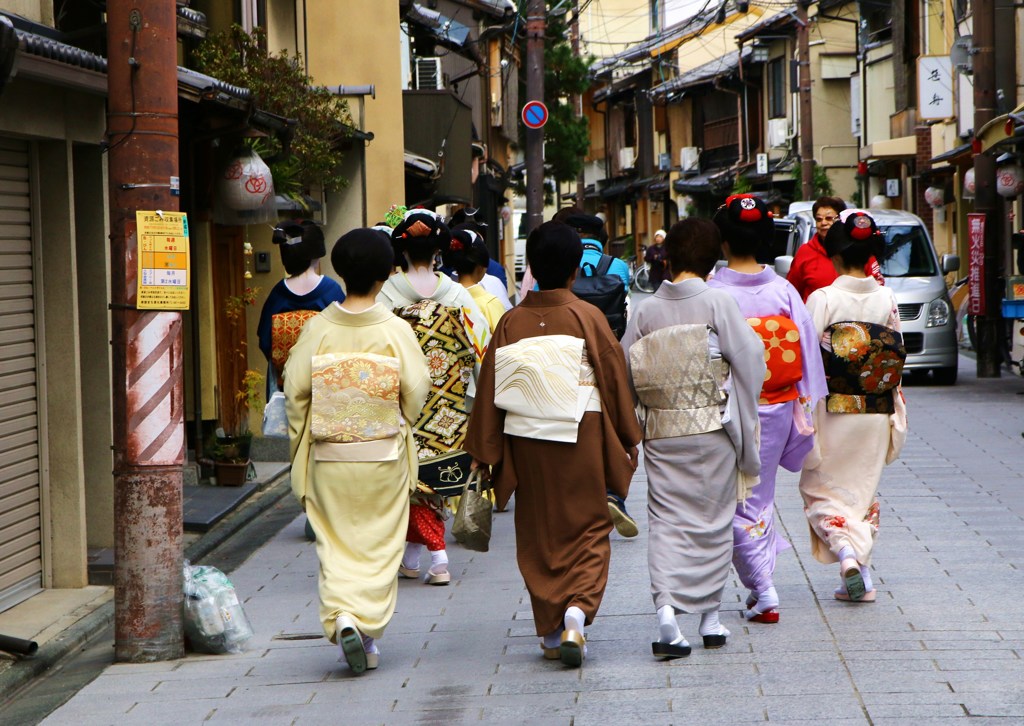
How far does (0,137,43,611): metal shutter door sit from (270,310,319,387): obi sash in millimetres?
1776

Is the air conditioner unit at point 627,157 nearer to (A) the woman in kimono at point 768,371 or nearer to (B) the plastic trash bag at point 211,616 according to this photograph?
(A) the woman in kimono at point 768,371

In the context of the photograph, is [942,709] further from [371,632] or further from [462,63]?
[462,63]

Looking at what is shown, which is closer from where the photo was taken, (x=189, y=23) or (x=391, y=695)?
(x=391, y=695)

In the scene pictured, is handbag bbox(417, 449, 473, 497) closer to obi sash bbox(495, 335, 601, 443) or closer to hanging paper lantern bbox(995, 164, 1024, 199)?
obi sash bbox(495, 335, 601, 443)

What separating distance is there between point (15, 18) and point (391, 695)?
4.06 m

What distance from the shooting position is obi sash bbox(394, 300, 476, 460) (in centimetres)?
841

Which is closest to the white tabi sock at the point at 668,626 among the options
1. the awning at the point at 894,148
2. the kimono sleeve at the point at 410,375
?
the kimono sleeve at the point at 410,375

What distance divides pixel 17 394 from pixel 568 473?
3468 mm

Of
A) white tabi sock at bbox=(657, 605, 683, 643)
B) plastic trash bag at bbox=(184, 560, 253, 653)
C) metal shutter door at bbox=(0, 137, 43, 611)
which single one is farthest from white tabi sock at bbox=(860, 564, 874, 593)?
metal shutter door at bbox=(0, 137, 43, 611)

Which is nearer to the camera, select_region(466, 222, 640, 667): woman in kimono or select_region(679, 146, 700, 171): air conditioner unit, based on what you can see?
select_region(466, 222, 640, 667): woman in kimono

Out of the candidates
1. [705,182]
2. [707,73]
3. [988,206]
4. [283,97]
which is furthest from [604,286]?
[707,73]

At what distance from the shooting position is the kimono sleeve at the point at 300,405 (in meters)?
6.42

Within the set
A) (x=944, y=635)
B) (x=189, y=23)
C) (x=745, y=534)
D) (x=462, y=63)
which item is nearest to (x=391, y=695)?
(x=745, y=534)

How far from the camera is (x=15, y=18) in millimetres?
7234
